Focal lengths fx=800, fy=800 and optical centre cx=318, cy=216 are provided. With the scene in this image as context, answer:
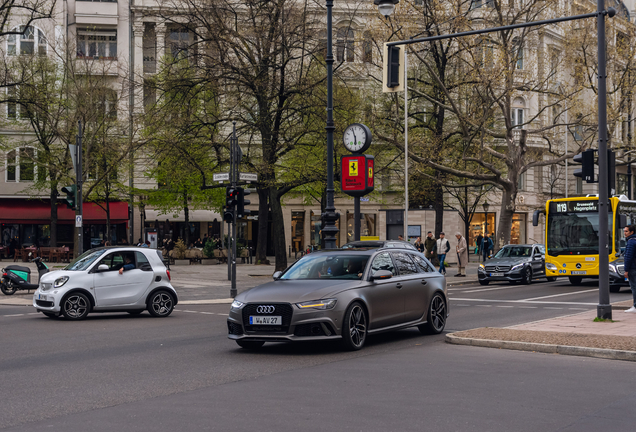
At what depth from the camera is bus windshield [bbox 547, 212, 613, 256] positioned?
27.7 meters

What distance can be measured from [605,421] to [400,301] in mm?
5574

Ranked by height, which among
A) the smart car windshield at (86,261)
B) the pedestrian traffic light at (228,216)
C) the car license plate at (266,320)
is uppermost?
the pedestrian traffic light at (228,216)

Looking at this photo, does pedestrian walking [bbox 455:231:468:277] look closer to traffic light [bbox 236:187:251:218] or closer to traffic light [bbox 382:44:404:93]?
traffic light [bbox 236:187:251:218]

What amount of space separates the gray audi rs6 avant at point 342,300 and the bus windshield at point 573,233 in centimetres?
1603

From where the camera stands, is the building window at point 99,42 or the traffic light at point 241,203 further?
the building window at point 99,42

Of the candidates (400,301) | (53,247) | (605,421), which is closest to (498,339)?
(400,301)

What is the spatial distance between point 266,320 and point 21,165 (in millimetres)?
42556

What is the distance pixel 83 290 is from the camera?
16734 mm

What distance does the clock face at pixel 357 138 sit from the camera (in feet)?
67.4

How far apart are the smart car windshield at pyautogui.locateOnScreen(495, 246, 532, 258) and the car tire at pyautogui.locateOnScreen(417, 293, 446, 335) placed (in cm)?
1816

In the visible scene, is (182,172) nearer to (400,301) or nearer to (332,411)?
(400,301)

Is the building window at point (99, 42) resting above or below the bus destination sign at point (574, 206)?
above

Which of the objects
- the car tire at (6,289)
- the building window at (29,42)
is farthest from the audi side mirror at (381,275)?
the building window at (29,42)

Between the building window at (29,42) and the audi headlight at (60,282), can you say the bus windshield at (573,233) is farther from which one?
the building window at (29,42)
